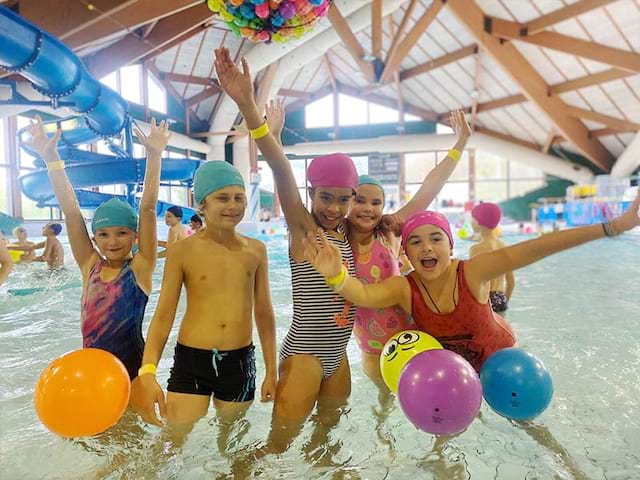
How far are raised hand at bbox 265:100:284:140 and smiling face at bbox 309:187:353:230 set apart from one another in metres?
0.31

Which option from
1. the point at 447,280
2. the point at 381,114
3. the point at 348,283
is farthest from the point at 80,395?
the point at 381,114

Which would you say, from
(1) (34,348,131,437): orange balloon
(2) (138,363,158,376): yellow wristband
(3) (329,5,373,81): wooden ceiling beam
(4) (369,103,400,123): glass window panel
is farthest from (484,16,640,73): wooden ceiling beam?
(1) (34,348,131,437): orange balloon

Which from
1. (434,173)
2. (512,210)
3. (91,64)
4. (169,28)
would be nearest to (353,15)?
(169,28)

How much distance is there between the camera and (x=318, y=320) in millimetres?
2080

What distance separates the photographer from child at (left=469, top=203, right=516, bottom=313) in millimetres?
3982

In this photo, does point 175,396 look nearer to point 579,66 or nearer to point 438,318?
point 438,318

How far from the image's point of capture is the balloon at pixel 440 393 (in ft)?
5.43

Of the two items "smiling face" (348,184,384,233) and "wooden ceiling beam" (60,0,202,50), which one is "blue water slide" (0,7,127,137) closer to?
"wooden ceiling beam" (60,0,202,50)

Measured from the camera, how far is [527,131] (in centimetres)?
1786

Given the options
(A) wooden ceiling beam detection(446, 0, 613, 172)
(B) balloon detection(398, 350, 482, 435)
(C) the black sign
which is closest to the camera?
(B) balloon detection(398, 350, 482, 435)

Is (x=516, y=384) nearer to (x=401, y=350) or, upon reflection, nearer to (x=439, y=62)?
(x=401, y=350)

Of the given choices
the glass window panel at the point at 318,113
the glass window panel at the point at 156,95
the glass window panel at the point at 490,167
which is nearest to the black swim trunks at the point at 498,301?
the glass window panel at the point at 156,95

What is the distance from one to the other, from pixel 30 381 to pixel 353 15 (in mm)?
9707

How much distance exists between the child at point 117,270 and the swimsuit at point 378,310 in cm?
96
